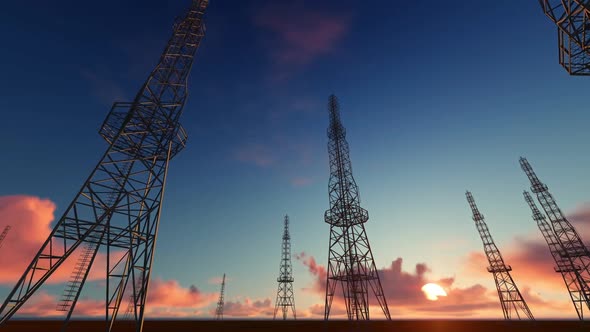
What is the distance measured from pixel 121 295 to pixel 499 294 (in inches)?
2298

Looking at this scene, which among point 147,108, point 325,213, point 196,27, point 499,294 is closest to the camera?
point 147,108

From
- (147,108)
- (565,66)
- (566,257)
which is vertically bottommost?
(566,257)

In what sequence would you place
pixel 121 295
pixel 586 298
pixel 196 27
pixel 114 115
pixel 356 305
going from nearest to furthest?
1. pixel 121 295
2. pixel 114 115
3. pixel 196 27
4. pixel 356 305
5. pixel 586 298

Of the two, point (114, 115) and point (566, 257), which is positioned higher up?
point (114, 115)

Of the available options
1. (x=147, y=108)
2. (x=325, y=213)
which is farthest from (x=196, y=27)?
(x=325, y=213)

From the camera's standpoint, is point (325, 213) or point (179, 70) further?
point (325, 213)

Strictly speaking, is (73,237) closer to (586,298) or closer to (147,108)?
(147,108)

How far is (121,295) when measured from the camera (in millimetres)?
14297

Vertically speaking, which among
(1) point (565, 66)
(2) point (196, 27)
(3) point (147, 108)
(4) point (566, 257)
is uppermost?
(2) point (196, 27)

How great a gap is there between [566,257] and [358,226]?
37.9m

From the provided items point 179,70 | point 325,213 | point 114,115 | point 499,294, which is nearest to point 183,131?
point 114,115

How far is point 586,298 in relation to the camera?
3638 cm

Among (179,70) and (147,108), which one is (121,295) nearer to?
(147,108)

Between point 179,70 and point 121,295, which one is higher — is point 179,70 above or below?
above
